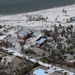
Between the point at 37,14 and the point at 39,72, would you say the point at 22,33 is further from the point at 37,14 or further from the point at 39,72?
the point at 37,14

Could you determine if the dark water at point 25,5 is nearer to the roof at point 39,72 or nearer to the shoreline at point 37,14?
the shoreline at point 37,14

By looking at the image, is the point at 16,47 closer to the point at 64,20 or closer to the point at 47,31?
the point at 47,31

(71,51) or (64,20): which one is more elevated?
(64,20)

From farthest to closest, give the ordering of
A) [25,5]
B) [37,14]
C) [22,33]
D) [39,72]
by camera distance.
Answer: [25,5]
[37,14]
[22,33]
[39,72]

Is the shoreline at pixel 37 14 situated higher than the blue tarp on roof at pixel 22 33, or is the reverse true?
the shoreline at pixel 37 14

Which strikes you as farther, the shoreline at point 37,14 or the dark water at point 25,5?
the dark water at point 25,5

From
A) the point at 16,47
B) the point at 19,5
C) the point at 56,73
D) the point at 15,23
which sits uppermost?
the point at 19,5

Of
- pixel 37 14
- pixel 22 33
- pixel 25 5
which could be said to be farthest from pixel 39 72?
pixel 25 5

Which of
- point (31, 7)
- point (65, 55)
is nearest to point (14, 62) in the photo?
point (65, 55)

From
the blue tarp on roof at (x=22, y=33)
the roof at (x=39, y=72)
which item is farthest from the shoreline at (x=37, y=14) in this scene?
the roof at (x=39, y=72)
